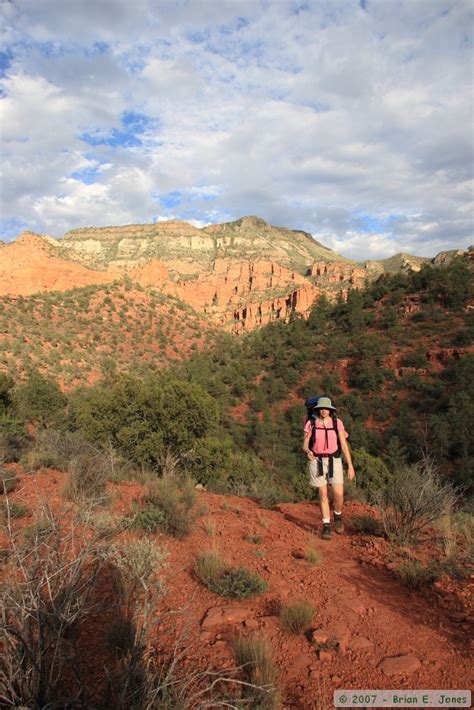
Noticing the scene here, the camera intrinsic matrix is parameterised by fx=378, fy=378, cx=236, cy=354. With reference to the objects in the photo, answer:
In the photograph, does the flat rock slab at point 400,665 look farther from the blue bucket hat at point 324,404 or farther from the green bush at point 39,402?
the green bush at point 39,402

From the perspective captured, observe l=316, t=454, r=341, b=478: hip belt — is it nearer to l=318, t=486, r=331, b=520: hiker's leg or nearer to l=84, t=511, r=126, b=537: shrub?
l=318, t=486, r=331, b=520: hiker's leg

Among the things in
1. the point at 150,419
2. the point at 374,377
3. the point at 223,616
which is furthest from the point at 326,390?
the point at 223,616

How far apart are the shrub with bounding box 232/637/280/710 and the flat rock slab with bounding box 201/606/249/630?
1.39 ft

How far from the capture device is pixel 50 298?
39250 mm

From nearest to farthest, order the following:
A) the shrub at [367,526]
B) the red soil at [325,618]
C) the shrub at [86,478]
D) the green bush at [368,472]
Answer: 1. the red soil at [325,618]
2. the shrub at [367,526]
3. the shrub at [86,478]
4. the green bush at [368,472]

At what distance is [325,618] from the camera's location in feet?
10.1

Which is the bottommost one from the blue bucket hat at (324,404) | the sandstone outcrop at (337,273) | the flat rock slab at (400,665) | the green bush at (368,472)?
the green bush at (368,472)

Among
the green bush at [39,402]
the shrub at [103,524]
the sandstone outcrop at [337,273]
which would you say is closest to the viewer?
the shrub at [103,524]

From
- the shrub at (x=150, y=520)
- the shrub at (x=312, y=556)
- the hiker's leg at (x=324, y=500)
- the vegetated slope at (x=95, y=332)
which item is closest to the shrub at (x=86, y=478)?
the shrub at (x=150, y=520)

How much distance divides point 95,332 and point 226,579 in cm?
3360

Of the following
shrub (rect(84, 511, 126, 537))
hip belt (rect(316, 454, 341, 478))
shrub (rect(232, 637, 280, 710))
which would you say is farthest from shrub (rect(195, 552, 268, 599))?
hip belt (rect(316, 454, 341, 478))

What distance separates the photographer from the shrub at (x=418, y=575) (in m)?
3.64

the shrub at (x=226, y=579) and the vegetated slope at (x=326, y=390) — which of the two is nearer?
the shrub at (x=226, y=579)

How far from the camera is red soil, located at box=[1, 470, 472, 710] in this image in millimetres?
2459
